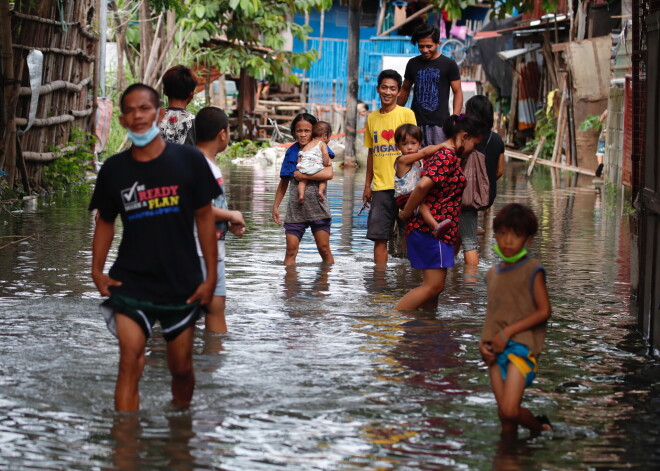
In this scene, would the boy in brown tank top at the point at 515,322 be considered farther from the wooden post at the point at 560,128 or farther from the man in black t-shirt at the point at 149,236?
the wooden post at the point at 560,128

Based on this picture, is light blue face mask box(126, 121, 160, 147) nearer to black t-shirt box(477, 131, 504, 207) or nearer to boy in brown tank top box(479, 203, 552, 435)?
boy in brown tank top box(479, 203, 552, 435)

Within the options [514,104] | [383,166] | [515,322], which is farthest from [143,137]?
[514,104]

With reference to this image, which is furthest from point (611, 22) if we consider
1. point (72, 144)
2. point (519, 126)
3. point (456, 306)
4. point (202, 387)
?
point (202, 387)

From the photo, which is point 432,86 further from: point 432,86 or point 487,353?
point 487,353

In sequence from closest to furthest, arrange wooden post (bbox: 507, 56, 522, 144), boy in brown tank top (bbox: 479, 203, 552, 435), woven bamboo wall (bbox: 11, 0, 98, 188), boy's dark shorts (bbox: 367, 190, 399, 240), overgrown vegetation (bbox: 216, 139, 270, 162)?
1. boy in brown tank top (bbox: 479, 203, 552, 435)
2. boy's dark shorts (bbox: 367, 190, 399, 240)
3. woven bamboo wall (bbox: 11, 0, 98, 188)
4. overgrown vegetation (bbox: 216, 139, 270, 162)
5. wooden post (bbox: 507, 56, 522, 144)

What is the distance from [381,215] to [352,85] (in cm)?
1473

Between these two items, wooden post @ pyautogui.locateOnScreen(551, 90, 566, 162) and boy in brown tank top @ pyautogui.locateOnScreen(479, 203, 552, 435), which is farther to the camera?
wooden post @ pyautogui.locateOnScreen(551, 90, 566, 162)

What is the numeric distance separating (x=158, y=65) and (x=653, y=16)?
16.9 metres

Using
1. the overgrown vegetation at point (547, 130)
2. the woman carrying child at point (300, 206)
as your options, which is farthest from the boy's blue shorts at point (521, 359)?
the overgrown vegetation at point (547, 130)

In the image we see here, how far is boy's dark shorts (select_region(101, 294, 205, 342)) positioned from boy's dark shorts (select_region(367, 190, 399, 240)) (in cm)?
472

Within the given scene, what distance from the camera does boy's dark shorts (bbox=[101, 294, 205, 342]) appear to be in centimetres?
474

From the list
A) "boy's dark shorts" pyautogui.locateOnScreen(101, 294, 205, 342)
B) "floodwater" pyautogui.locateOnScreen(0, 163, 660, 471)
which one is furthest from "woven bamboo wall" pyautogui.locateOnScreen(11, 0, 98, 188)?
"boy's dark shorts" pyautogui.locateOnScreen(101, 294, 205, 342)

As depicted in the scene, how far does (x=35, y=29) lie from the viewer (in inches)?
543

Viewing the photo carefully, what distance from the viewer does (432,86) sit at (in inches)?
401
